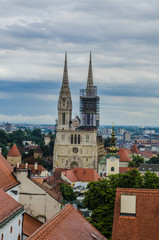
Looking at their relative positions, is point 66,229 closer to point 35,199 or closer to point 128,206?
point 128,206

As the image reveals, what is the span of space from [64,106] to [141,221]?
332ft

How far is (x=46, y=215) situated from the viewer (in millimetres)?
36000

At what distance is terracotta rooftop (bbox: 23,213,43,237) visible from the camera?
30134 mm

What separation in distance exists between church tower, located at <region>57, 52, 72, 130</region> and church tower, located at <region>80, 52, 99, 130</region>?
12436mm

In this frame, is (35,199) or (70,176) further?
(70,176)

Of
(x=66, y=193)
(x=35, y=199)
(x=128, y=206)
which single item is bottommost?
(x=66, y=193)

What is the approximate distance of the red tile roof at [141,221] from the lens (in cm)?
1894

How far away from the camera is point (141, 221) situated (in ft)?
63.6

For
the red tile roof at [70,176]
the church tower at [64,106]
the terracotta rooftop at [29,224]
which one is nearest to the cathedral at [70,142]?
the church tower at [64,106]

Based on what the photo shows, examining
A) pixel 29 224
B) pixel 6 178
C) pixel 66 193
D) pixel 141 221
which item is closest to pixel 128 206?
pixel 141 221

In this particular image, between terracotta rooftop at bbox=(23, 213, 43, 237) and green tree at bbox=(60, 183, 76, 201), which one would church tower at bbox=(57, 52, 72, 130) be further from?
terracotta rooftop at bbox=(23, 213, 43, 237)

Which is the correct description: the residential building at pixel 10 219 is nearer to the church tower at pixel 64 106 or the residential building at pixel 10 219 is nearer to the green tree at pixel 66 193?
the green tree at pixel 66 193

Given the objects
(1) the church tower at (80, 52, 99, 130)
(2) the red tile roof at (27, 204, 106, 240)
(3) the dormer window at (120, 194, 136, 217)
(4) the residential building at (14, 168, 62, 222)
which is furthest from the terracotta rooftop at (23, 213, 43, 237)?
(1) the church tower at (80, 52, 99, 130)

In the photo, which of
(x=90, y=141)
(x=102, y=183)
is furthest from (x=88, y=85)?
(x=102, y=183)
